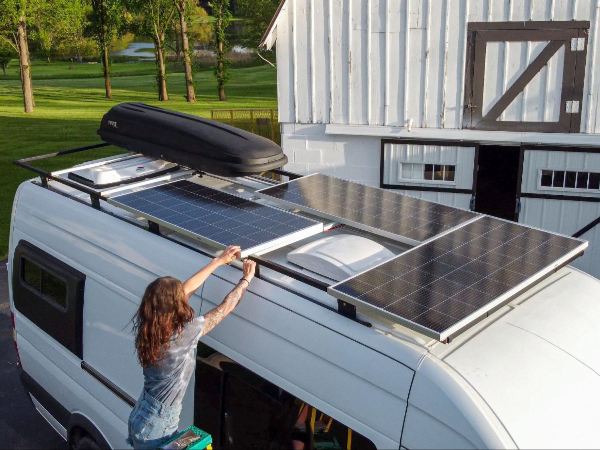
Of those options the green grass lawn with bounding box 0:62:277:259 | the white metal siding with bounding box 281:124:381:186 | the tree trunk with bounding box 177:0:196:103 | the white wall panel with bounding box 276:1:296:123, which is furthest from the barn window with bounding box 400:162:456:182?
the tree trunk with bounding box 177:0:196:103

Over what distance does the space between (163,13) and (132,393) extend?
3729 centimetres

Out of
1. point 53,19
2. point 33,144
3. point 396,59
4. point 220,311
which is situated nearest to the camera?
point 220,311

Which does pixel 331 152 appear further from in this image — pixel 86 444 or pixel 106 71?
pixel 106 71

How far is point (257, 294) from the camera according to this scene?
4133 millimetres

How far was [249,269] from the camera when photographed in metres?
4.20

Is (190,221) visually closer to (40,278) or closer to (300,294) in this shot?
(300,294)

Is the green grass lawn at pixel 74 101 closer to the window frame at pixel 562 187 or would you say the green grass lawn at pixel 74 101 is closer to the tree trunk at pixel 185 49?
the tree trunk at pixel 185 49

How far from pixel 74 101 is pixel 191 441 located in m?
36.9

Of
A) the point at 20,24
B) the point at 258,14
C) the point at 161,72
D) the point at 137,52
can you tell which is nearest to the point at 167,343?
the point at 20,24

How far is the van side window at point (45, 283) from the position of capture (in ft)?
19.0

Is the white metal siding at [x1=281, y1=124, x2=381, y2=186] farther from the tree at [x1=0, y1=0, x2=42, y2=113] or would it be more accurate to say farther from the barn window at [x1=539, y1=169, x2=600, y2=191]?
the tree at [x1=0, y1=0, x2=42, y2=113]

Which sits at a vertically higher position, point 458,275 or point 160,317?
point 458,275

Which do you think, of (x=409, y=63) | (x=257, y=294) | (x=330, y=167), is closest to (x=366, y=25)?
(x=409, y=63)

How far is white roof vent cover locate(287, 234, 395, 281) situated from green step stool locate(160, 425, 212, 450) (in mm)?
1262
